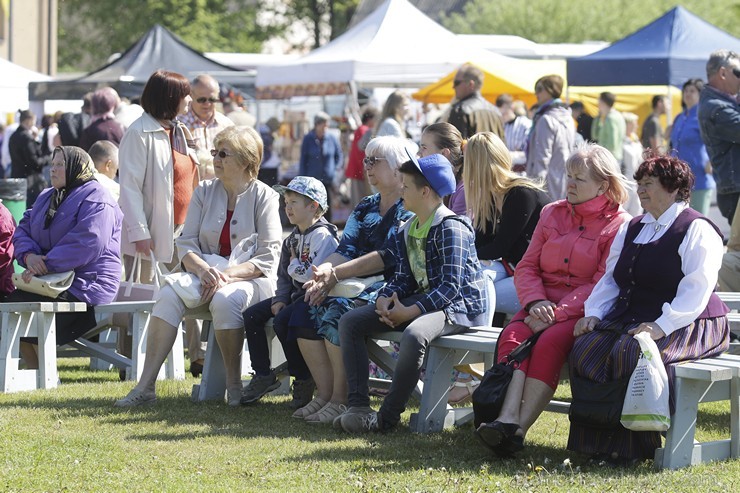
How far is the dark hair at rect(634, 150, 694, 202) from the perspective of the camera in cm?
543

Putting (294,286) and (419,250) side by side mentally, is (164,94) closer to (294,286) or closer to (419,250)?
(294,286)

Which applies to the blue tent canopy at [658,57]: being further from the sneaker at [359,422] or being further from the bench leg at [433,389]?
the sneaker at [359,422]

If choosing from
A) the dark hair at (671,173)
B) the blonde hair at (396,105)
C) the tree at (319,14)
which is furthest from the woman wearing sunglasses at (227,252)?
the tree at (319,14)

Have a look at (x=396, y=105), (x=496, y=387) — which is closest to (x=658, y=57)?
(x=396, y=105)

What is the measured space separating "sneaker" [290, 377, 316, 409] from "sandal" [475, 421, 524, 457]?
5.73 ft

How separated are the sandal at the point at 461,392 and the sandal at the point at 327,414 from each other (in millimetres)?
798

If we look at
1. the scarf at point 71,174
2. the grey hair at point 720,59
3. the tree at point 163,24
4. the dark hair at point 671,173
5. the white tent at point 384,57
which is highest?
the tree at point 163,24

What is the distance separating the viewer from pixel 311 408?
6434 millimetres

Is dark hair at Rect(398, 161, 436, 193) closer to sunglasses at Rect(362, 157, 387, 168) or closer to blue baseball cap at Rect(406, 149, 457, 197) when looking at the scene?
blue baseball cap at Rect(406, 149, 457, 197)

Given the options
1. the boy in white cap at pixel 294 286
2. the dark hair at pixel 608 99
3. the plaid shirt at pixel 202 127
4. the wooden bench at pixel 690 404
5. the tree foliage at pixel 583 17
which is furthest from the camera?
the tree foliage at pixel 583 17

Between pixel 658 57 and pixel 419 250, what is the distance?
979 cm

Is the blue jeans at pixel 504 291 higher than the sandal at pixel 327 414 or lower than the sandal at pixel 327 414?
higher

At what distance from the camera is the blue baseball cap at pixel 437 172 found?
6066 mm

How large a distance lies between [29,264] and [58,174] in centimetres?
59
